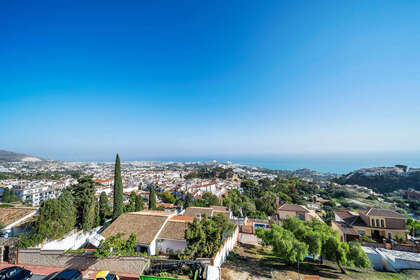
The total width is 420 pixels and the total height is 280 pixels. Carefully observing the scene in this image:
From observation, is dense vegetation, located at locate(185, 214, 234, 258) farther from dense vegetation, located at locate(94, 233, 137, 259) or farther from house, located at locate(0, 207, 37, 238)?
house, located at locate(0, 207, 37, 238)

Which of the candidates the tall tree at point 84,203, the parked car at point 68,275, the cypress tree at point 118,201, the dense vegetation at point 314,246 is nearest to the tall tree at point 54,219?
the tall tree at point 84,203

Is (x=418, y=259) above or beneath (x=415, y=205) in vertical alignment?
above

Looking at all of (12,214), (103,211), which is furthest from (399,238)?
(12,214)

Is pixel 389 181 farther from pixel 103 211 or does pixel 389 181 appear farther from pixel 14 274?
pixel 14 274

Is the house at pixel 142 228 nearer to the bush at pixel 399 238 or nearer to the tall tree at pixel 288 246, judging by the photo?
the tall tree at pixel 288 246

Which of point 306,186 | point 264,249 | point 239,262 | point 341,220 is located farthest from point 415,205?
point 239,262

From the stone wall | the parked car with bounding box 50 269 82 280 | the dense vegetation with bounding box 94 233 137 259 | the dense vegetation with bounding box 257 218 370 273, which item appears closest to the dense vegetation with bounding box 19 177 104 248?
the stone wall

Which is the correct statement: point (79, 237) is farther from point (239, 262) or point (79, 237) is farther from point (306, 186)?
point (306, 186)
